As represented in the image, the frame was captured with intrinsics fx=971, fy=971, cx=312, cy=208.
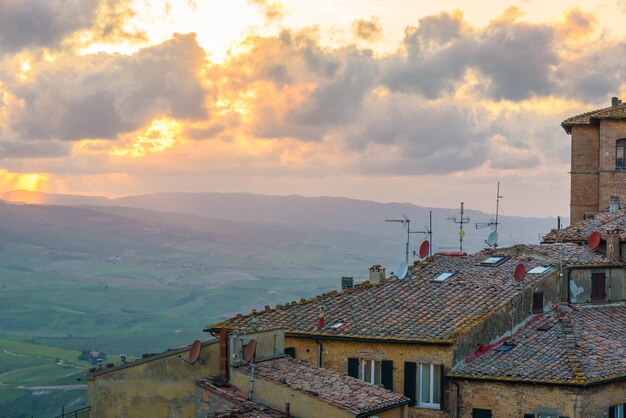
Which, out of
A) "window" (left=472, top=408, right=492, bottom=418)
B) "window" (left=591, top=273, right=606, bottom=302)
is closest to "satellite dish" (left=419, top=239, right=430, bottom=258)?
"window" (left=591, top=273, right=606, bottom=302)

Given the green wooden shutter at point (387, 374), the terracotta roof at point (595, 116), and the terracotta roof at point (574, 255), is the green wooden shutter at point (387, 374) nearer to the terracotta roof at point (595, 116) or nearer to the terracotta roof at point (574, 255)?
the terracotta roof at point (574, 255)

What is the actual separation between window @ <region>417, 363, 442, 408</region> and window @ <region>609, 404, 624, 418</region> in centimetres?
620

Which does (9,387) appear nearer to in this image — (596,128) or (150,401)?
(596,128)

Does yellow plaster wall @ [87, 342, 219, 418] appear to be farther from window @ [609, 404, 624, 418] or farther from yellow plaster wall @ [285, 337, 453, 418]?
window @ [609, 404, 624, 418]

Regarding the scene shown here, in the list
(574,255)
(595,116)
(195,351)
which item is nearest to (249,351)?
(195,351)

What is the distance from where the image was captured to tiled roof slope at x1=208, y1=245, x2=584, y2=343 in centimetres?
3800

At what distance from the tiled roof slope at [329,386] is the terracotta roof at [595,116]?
124 feet

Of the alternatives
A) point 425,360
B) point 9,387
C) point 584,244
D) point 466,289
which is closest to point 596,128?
point 584,244

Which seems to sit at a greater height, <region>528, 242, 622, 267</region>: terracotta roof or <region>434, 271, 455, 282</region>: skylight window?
<region>528, 242, 622, 267</region>: terracotta roof

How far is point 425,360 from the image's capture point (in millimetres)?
36719

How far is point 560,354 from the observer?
36.8 metres

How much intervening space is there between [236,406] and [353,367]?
337 inches

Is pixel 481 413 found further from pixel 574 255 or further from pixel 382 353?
pixel 574 255

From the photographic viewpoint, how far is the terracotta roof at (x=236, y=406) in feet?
97.0
